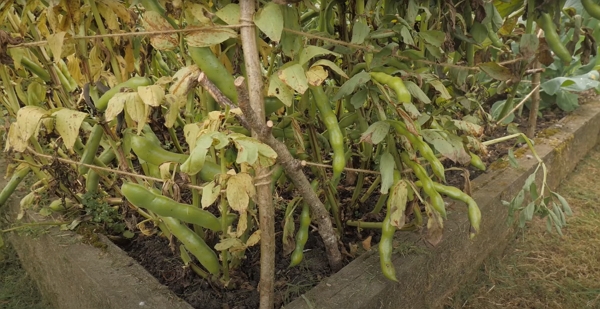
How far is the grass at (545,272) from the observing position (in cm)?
196

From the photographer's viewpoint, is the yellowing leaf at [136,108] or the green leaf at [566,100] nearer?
the yellowing leaf at [136,108]

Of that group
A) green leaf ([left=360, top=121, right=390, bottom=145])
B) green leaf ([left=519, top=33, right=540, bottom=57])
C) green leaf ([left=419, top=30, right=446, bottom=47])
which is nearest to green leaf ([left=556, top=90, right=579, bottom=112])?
green leaf ([left=519, top=33, right=540, bottom=57])

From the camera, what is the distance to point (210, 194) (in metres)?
1.08

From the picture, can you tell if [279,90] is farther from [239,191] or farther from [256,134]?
[239,191]

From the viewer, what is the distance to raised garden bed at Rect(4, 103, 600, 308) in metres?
1.47

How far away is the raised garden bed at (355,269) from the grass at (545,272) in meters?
0.07

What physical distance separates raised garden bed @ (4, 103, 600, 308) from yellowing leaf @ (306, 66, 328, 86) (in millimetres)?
660

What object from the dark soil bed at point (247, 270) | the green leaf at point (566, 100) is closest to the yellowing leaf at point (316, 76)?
the dark soil bed at point (247, 270)

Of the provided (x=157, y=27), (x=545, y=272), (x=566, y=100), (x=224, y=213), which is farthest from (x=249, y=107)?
(x=566, y=100)

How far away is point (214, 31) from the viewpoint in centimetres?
107

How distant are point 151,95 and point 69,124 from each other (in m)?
0.26

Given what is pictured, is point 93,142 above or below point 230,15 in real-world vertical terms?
below

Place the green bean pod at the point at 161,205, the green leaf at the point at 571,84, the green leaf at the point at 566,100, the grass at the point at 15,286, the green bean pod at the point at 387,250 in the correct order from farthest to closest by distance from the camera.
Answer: the green leaf at the point at 566,100, the green leaf at the point at 571,84, the grass at the point at 15,286, the green bean pod at the point at 387,250, the green bean pod at the point at 161,205

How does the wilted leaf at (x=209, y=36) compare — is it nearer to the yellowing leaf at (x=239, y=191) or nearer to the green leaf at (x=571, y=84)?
the yellowing leaf at (x=239, y=191)
